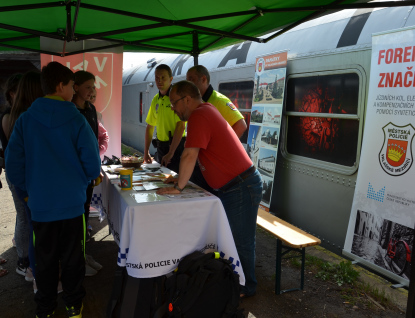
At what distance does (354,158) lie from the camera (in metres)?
3.80

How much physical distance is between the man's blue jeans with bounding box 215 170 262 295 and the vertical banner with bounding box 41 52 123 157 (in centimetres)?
300

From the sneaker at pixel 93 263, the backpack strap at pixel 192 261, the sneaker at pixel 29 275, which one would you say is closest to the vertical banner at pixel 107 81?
the sneaker at pixel 93 263

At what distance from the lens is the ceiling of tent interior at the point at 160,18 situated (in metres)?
3.20

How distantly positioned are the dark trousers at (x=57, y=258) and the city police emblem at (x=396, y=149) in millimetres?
2778

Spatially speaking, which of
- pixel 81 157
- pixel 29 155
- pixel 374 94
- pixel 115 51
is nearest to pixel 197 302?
pixel 81 157

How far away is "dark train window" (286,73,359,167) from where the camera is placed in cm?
383

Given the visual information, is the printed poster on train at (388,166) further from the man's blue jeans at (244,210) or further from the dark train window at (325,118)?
the man's blue jeans at (244,210)

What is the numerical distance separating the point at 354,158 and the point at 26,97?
3224 millimetres

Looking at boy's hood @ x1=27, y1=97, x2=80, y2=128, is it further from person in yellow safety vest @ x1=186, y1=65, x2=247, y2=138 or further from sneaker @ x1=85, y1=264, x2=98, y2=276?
sneaker @ x1=85, y1=264, x2=98, y2=276

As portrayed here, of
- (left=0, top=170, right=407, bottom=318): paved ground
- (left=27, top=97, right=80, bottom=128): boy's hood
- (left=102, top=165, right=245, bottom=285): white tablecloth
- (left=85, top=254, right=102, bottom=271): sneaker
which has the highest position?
(left=27, top=97, right=80, bottom=128): boy's hood

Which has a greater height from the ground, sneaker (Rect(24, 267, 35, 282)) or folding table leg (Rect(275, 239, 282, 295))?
folding table leg (Rect(275, 239, 282, 295))

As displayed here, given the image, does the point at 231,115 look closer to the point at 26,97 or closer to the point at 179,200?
the point at 179,200

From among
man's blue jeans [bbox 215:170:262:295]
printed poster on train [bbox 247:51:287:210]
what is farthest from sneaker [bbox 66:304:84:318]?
printed poster on train [bbox 247:51:287:210]

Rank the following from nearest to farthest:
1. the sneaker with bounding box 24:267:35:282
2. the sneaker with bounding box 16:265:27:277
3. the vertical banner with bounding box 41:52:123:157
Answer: the sneaker with bounding box 24:267:35:282 → the sneaker with bounding box 16:265:27:277 → the vertical banner with bounding box 41:52:123:157
